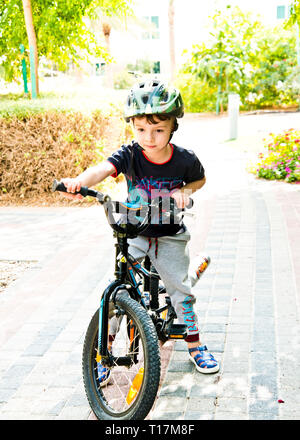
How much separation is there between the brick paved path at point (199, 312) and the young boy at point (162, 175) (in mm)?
274

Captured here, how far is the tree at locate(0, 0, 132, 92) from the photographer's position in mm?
10742

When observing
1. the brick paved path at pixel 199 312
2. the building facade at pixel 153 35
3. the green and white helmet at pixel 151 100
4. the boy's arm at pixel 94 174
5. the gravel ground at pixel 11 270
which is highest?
the building facade at pixel 153 35

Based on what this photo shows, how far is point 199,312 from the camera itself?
4.07m

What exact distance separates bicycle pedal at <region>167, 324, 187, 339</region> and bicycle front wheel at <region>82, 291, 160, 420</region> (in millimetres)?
257

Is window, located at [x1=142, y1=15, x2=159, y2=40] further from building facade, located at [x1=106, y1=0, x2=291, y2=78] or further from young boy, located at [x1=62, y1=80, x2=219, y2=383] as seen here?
young boy, located at [x1=62, y1=80, x2=219, y2=383]

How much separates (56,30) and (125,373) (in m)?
9.20

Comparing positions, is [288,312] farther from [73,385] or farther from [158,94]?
[158,94]

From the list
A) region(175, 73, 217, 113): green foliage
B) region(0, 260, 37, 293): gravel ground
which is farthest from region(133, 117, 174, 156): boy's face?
region(175, 73, 217, 113): green foliage

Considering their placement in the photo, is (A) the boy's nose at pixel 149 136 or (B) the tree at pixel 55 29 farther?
(B) the tree at pixel 55 29

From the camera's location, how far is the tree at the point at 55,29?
10.7 metres

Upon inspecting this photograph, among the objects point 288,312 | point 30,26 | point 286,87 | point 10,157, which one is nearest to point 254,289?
point 288,312

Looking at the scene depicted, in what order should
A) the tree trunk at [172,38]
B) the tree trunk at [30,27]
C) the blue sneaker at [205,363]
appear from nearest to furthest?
the blue sneaker at [205,363] → the tree trunk at [30,27] → the tree trunk at [172,38]

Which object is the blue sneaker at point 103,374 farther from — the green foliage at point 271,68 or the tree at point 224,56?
the green foliage at point 271,68

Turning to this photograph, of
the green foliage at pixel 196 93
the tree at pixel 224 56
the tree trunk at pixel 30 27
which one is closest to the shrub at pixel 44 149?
the tree trunk at pixel 30 27
